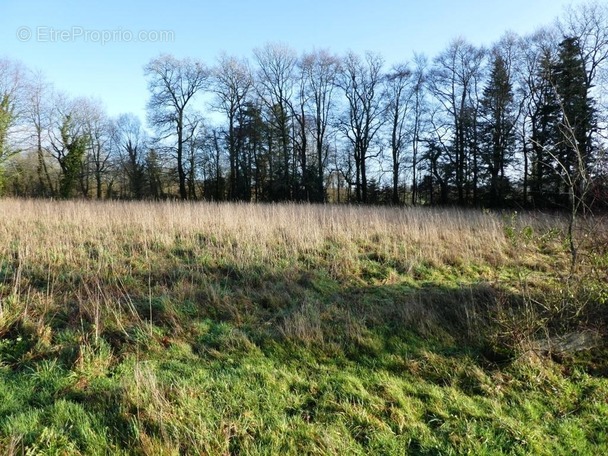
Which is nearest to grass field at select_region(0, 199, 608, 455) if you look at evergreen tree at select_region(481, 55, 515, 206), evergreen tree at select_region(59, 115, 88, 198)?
evergreen tree at select_region(481, 55, 515, 206)

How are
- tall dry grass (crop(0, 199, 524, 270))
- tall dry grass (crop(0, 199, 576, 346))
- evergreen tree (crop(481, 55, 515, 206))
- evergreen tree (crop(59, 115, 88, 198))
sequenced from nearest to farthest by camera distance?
tall dry grass (crop(0, 199, 576, 346)) → tall dry grass (crop(0, 199, 524, 270)) → evergreen tree (crop(481, 55, 515, 206)) → evergreen tree (crop(59, 115, 88, 198))

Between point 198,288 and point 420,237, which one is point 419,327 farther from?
point 420,237

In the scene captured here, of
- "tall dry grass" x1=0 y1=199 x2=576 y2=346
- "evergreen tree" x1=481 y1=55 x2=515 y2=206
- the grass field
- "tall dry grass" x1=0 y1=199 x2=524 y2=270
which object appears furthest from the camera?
"evergreen tree" x1=481 y1=55 x2=515 y2=206

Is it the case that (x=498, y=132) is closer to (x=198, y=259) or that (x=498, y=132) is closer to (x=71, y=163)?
(x=198, y=259)

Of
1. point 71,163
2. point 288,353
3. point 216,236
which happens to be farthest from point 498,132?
point 71,163

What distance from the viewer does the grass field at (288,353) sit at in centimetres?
268

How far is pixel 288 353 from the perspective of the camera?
3.91 m

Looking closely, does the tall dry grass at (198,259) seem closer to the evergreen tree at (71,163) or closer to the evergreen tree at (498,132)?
the evergreen tree at (498,132)

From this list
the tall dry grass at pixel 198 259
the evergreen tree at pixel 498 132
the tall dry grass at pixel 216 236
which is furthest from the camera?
the evergreen tree at pixel 498 132

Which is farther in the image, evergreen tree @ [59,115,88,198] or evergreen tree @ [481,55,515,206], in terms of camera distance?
evergreen tree @ [59,115,88,198]

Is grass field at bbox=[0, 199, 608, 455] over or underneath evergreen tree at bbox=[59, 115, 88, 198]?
underneath

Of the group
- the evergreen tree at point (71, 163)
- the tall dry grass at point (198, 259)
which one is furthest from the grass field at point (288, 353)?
the evergreen tree at point (71, 163)

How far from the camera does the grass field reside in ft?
8.78

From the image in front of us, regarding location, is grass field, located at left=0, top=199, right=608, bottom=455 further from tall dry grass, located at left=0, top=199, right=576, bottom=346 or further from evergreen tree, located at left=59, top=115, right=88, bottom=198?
evergreen tree, located at left=59, top=115, right=88, bottom=198
